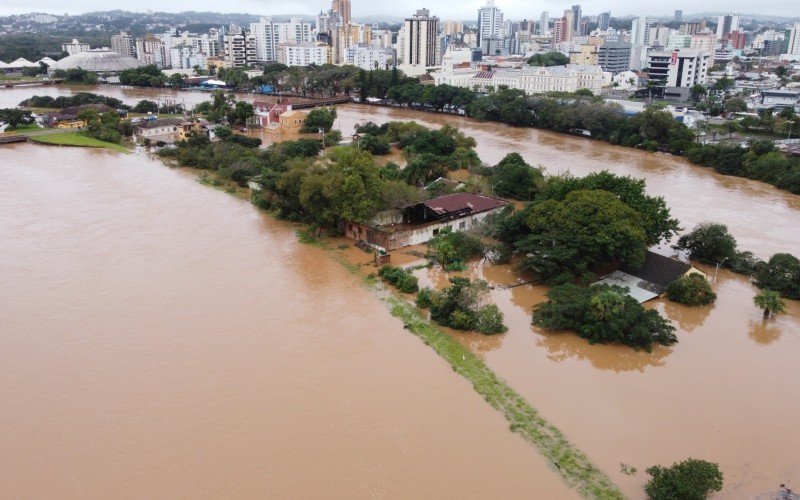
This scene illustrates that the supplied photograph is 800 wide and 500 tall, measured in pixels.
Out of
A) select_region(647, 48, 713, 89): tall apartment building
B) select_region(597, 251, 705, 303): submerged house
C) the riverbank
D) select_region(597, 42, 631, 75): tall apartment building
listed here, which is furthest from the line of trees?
select_region(597, 42, 631, 75): tall apartment building

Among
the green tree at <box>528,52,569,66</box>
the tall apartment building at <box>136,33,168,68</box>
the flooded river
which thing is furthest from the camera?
the tall apartment building at <box>136,33,168,68</box>

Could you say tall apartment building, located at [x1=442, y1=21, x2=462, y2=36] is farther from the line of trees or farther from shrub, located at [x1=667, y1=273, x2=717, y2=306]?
shrub, located at [x1=667, y1=273, x2=717, y2=306]

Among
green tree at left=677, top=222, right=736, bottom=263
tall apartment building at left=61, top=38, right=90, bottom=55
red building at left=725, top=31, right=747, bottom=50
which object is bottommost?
green tree at left=677, top=222, right=736, bottom=263

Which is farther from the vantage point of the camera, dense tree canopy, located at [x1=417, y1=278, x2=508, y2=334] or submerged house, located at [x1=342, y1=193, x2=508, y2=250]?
submerged house, located at [x1=342, y1=193, x2=508, y2=250]

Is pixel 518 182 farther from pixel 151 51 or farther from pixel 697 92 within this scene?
pixel 151 51

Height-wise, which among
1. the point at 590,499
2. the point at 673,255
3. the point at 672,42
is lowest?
the point at 590,499

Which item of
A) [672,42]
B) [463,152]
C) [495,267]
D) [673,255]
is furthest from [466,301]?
[672,42]

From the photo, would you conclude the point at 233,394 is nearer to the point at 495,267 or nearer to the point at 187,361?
the point at 187,361

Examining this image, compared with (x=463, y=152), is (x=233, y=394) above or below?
below
